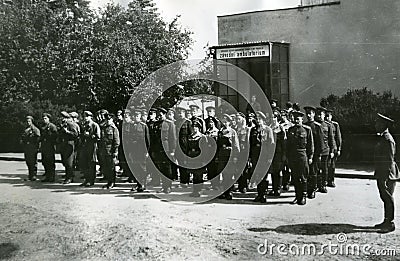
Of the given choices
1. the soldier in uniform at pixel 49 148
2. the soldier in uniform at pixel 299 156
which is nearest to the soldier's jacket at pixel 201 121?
the soldier in uniform at pixel 299 156

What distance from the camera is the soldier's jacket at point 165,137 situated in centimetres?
934

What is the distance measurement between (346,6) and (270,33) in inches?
107

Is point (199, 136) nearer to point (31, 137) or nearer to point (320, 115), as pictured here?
point (320, 115)

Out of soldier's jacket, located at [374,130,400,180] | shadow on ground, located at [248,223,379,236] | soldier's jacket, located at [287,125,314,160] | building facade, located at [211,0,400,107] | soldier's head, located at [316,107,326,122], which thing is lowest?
shadow on ground, located at [248,223,379,236]

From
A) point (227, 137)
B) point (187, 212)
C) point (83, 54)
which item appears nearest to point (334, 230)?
point (187, 212)

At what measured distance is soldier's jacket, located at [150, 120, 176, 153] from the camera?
9.34m

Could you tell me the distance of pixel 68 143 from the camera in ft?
36.2

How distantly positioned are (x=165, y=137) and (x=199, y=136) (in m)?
0.77

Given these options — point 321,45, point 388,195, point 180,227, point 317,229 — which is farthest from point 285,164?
point 321,45

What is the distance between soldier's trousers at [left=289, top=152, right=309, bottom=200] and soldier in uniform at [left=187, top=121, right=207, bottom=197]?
1686 millimetres

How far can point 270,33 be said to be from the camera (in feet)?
56.3

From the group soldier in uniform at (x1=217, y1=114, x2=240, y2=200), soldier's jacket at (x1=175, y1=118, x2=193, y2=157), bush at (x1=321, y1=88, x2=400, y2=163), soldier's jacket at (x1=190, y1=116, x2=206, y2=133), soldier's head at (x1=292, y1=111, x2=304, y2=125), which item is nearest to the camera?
soldier's head at (x1=292, y1=111, x2=304, y2=125)

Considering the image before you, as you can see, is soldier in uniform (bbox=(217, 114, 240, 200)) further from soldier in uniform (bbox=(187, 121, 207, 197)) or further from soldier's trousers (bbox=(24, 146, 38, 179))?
soldier's trousers (bbox=(24, 146, 38, 179))

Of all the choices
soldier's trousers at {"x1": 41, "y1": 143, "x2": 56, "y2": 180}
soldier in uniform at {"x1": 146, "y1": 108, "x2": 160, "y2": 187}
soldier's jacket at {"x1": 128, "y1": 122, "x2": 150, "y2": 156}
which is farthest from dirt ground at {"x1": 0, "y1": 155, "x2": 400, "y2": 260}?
soldier's trousers at {"x1": 41, "y1": 143, "x2": 56, "y2": 180}
